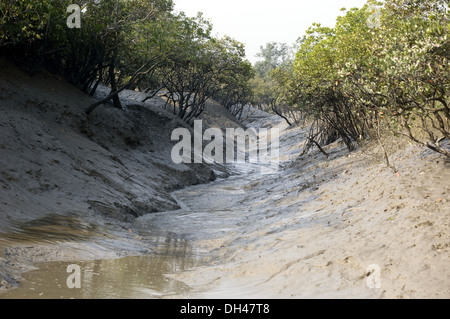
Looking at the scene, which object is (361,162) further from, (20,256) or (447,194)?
(20,256)

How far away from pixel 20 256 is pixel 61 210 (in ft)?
10.2

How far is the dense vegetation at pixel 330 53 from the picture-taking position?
25.8 ft

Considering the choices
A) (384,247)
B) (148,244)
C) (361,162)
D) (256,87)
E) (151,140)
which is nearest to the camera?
(384,247)

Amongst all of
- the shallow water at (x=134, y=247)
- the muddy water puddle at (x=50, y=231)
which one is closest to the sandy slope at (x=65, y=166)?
the muddy water puddle at (x=50, y=231)

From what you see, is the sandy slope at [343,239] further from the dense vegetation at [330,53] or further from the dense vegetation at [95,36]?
the dense vegetation at [95,36]

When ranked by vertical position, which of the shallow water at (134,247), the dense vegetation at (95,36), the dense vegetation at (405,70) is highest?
the dense vegetation at (95,36)

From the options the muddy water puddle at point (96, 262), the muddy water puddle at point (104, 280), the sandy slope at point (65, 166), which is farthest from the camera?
the sandy slope at point (65, 166)

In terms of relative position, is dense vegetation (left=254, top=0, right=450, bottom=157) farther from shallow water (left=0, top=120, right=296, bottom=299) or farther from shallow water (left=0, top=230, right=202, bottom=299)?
shallow water (left=0, top=230, right=202, bottom=299)

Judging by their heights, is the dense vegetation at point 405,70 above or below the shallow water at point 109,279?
above

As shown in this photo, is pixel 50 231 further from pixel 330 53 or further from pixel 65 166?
pixel 330 53

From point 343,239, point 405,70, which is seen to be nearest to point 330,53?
point 405,70

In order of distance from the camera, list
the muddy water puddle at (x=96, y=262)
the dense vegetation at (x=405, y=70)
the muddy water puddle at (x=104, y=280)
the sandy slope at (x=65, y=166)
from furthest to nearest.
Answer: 1. the sandy slope at (x=65, y=166)
2. the dense vegetation at (x=405, y=70)
3. the muddy water puddle at (x=96, y=262)
4. the muddy water puddle at (x=104, y=280)

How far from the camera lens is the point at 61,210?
9.73 metres
